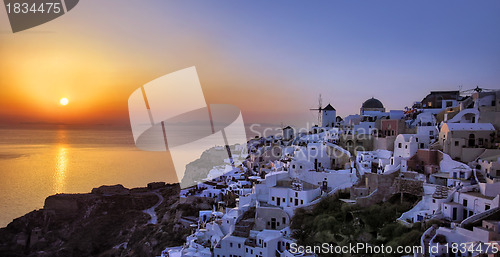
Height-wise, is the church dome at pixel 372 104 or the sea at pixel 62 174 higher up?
the church dome at pixel 372 104

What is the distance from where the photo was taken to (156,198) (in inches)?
1282

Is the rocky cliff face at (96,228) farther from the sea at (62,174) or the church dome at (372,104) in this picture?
the church dome at (372,104)

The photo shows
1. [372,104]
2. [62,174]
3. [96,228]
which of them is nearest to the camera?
[96,228]

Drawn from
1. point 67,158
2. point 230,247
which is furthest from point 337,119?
point 67,158

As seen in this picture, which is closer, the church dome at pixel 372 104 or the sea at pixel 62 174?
the church dome at pixel 372 104

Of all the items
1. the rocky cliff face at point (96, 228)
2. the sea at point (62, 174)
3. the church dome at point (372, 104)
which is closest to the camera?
the rocky cliff face at point (96, 228)

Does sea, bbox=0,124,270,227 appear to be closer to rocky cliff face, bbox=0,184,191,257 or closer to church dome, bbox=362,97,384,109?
rocky cliff face, bbox=0,184,191,257

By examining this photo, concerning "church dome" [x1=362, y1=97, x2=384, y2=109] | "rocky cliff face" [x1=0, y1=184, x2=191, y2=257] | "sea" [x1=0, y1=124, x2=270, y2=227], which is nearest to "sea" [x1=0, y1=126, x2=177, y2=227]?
"sea" [x1=0, y1=124, x2=270, y2=227]

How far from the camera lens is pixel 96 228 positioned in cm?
2592

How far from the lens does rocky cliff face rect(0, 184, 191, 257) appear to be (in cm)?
2169

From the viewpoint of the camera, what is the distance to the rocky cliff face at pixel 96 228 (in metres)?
21.7

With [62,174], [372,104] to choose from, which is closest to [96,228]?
[372,104]

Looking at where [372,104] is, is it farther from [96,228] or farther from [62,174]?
[62,174]

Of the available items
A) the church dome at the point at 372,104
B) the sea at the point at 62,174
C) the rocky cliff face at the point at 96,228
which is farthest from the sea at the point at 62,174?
the church dome at the point at 372,104
